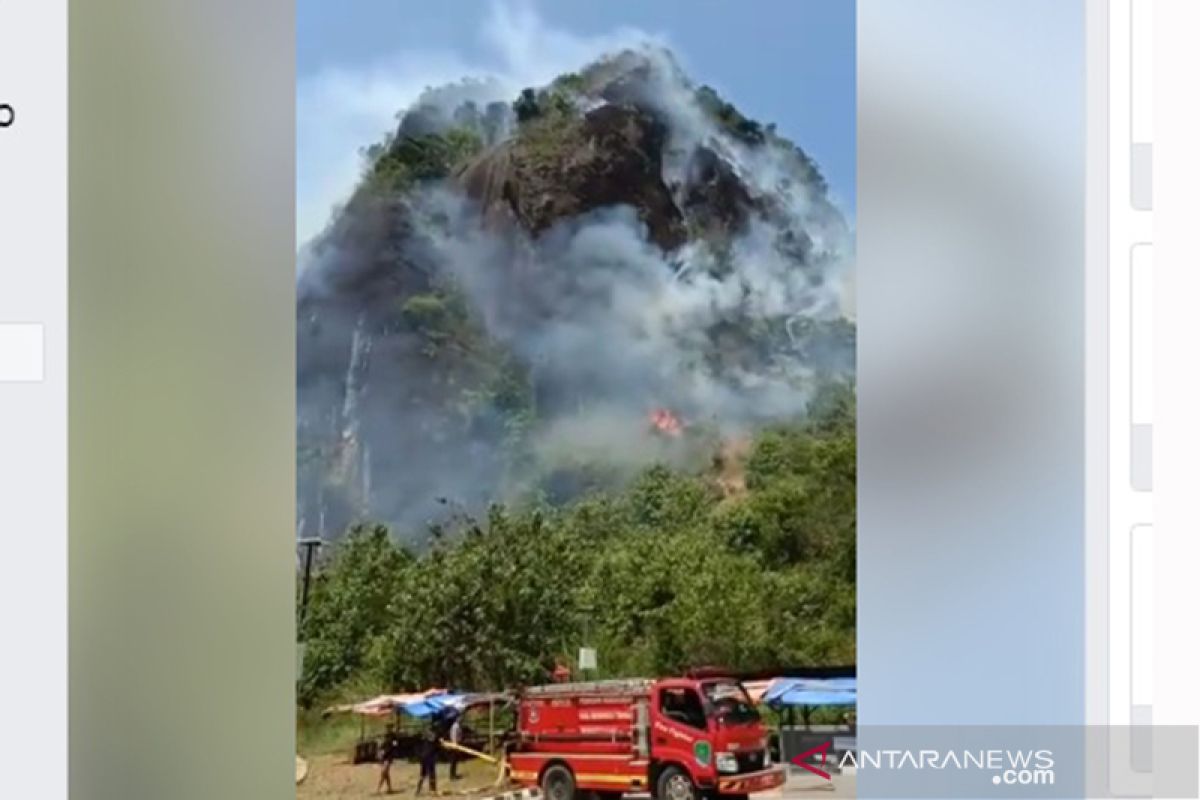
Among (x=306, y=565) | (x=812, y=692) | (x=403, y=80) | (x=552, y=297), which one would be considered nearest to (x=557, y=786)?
(x=812, y=692)

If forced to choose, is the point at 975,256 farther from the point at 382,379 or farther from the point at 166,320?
the point at 166,320

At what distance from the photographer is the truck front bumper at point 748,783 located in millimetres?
2072

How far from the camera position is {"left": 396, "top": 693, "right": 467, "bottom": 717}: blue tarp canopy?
2.09 m

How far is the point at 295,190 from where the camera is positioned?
6.77 feet

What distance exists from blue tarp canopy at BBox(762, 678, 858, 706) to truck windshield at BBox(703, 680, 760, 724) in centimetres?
4

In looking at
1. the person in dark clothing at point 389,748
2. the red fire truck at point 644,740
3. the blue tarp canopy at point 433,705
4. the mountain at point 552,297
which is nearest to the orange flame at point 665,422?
the mountain at point 552,297

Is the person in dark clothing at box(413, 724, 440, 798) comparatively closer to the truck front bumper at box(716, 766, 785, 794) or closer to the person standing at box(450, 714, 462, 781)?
the person standing at box(450, 714, 462, 781)

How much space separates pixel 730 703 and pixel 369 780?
2.27 ft

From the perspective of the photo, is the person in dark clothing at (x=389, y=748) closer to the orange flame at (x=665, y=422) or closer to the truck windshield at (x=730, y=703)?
the truck windshield at (x=730, y=703)

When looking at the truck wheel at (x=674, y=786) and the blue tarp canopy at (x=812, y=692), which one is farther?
the truck wheel at (x=674, y=786)

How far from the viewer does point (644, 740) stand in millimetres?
2098

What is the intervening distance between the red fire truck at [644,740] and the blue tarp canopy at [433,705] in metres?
0.12

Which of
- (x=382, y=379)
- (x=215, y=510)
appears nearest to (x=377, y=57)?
(x=382, y=379)

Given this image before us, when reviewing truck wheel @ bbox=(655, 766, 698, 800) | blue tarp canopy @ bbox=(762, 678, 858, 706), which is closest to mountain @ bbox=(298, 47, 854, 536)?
blue tarp canopy @ bbox=(762, 678, 858, 706)
